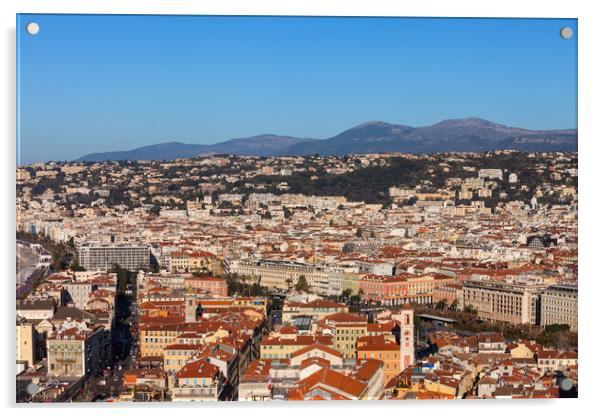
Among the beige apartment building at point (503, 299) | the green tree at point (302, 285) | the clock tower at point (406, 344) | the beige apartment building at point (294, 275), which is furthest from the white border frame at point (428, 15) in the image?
the green tree at point (302, 285)

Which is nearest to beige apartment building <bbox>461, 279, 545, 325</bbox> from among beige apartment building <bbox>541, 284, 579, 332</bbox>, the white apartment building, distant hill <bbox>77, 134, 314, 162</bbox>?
beige apartment building <bbox>541, 284, 579, 332</bbox>

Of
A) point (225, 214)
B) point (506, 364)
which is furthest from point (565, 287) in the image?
point (225, 214)

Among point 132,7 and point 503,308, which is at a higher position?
point 132,7

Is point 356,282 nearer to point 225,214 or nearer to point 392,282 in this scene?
point 392,282

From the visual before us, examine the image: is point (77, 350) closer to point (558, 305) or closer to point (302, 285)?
A: point (558, 305)

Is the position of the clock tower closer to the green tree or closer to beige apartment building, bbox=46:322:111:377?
beige apartment building, bbox=46:322:111:377

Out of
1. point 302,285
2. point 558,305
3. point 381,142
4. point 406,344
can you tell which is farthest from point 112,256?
point 406,344
